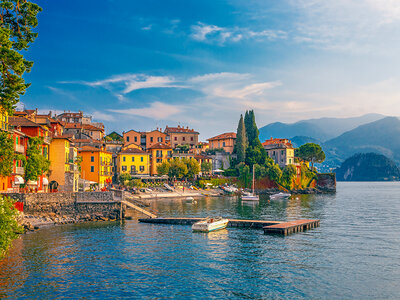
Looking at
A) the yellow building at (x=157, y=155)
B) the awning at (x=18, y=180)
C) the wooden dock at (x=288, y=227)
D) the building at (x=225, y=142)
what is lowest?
the wooden dock at (x=288, y=227)

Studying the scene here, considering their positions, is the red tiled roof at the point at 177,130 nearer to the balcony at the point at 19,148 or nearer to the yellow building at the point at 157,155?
the yellow building at the point at 157,155

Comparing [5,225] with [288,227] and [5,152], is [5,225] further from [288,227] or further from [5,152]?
[288,227]

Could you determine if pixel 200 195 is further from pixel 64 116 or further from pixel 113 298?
pixel 113 298

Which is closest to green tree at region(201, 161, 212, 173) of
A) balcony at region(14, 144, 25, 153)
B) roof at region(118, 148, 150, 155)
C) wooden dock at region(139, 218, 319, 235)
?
roof at region(118, 148, 150, 155)

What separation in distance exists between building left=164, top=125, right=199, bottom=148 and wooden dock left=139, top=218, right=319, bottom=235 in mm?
97436

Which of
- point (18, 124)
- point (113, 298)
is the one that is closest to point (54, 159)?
point (18, 124)

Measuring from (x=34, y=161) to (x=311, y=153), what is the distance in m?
125

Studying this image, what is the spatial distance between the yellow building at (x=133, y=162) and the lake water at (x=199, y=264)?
69.8m

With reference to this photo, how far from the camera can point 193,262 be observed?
3359 centimetres

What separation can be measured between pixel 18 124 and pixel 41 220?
15674 mm

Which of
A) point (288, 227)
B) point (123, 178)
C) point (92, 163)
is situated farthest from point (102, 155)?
point (288, 227)

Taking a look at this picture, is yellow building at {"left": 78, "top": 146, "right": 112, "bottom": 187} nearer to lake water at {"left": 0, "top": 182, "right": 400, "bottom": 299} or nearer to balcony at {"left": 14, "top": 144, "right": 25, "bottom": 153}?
balcony at {"left": 14, "top": 144, "right": 25, "bottom": 153}

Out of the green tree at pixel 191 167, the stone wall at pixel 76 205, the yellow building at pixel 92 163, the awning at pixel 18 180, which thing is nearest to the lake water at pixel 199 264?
the stone wall at pixel 76 205

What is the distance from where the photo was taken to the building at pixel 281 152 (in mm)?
148250
